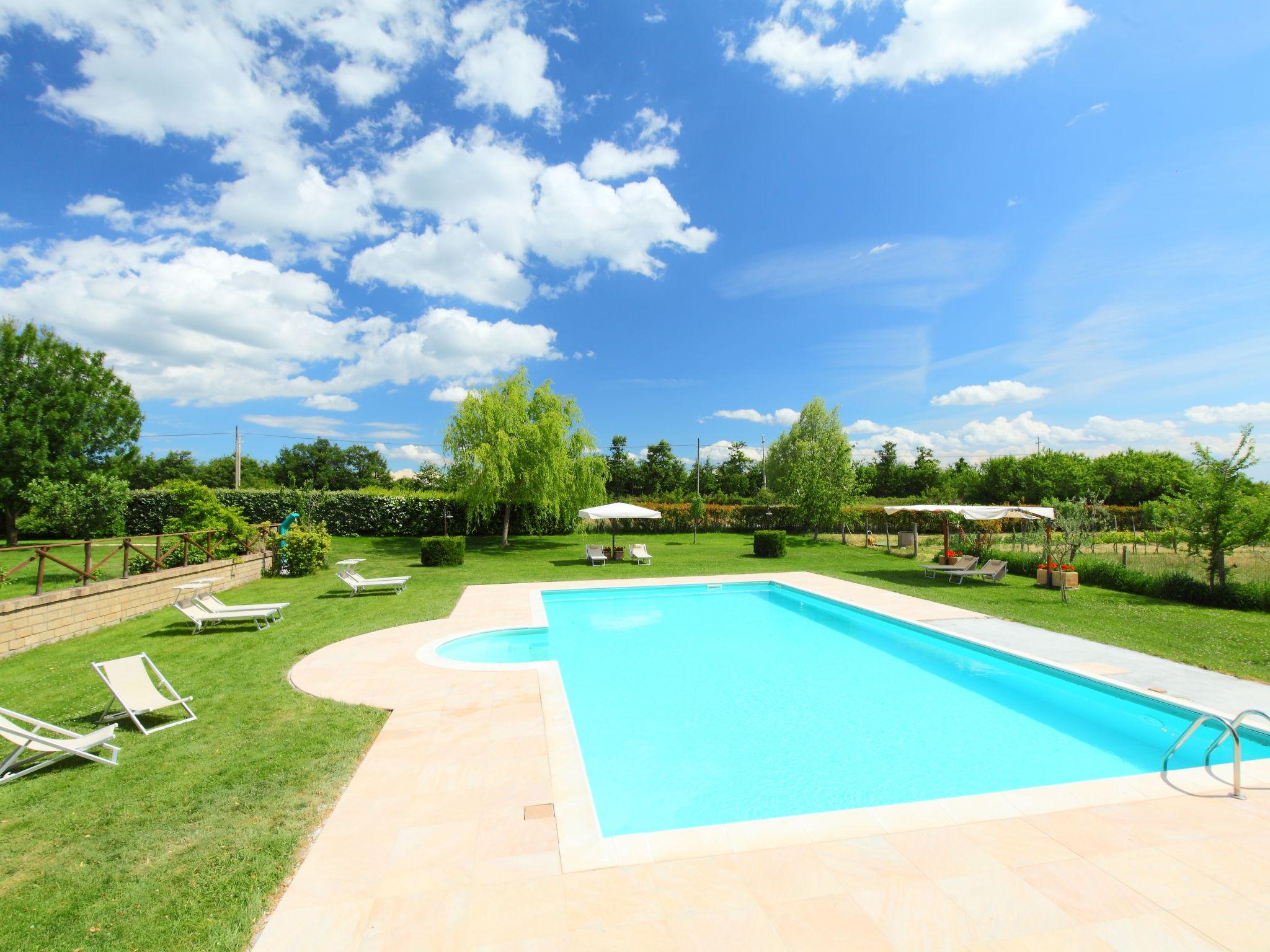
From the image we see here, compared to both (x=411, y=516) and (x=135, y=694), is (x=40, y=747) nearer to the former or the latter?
(x=135, y=694)

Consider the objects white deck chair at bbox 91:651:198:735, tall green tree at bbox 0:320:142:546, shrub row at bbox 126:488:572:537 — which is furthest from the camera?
shrub row at bbox 126:488:572:537

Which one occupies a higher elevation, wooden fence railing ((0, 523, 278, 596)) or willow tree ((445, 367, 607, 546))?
willow tree ((445, 367, 607, 546))

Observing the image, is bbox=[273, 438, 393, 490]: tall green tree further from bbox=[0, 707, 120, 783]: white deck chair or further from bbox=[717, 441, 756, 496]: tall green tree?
bbox=[0, 707, 120, 783]: white deck chair

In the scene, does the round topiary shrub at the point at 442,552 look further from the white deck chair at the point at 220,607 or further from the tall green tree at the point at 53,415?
the tall green tree at the point at 53,415

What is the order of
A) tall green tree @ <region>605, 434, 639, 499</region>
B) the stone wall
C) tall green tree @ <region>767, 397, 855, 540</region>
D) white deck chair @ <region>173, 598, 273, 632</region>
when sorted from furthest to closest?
tall green tree @ <region>605, 434, 639, 499</region> → tall green tree @ <region>767, 397, 855, 540</region> → white deck chair @ <region>173, 598, 273, 632</region> → the stone wall

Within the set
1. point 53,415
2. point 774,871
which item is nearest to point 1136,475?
point 774,871

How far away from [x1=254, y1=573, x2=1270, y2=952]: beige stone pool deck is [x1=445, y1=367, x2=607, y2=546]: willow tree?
16293 mm

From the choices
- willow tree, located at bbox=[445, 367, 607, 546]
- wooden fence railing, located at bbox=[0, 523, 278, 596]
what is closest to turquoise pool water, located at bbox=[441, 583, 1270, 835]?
wooden fence railing, located at bbox=[0, 523, 278, 596]

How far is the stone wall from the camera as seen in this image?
24.8 ft

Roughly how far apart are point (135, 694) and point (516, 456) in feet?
51.9

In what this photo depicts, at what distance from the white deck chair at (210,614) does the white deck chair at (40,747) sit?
426 cm

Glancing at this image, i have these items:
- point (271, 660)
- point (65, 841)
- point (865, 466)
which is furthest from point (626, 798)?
point (865, 466)

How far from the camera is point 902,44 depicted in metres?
7.84

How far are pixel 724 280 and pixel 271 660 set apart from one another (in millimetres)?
19007
